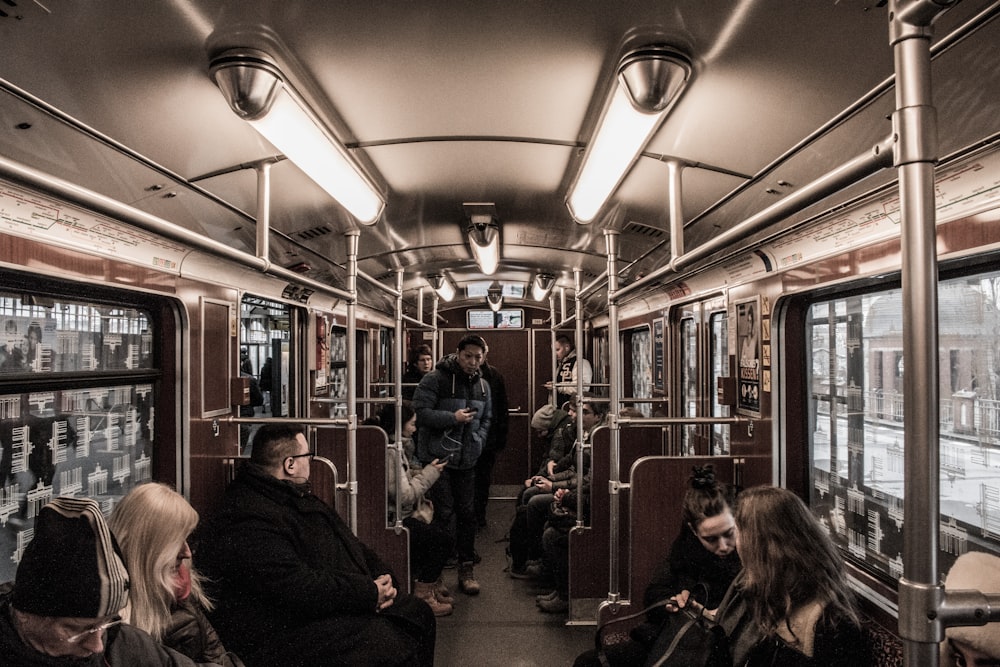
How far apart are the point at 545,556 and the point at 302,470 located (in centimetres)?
266

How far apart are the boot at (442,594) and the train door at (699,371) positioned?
76.5 inches

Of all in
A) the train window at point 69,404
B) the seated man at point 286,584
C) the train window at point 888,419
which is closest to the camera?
the train window at point 888,419

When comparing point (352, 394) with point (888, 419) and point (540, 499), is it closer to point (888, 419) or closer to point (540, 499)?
point (540, 499)

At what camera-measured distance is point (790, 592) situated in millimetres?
1945

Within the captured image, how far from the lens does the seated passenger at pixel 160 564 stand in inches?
77.1

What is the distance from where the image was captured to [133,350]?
122 inches

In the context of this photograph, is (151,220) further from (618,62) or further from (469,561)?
(469,561)

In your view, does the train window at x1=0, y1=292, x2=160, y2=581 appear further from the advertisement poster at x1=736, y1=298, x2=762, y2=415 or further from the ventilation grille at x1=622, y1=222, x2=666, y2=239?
the advertisement poster at x1=736, y1=298, x2=762, y2=415

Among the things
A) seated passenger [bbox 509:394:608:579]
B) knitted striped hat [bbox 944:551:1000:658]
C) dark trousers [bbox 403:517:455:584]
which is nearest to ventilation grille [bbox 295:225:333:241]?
dark trousers [bbox 403:517:455:584]

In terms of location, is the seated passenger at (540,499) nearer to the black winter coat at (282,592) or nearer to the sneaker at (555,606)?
the sneaker at (555,606)

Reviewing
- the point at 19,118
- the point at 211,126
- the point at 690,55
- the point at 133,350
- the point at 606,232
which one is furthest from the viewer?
the point at 606,232

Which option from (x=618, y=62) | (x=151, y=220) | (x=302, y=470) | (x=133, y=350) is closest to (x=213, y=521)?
(x=302, y=470)

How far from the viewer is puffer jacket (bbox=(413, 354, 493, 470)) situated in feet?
16.0

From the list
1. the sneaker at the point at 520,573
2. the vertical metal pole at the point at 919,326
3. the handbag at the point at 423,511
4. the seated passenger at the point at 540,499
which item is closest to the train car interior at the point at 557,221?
the vertical metal pole at the point at 919,326
